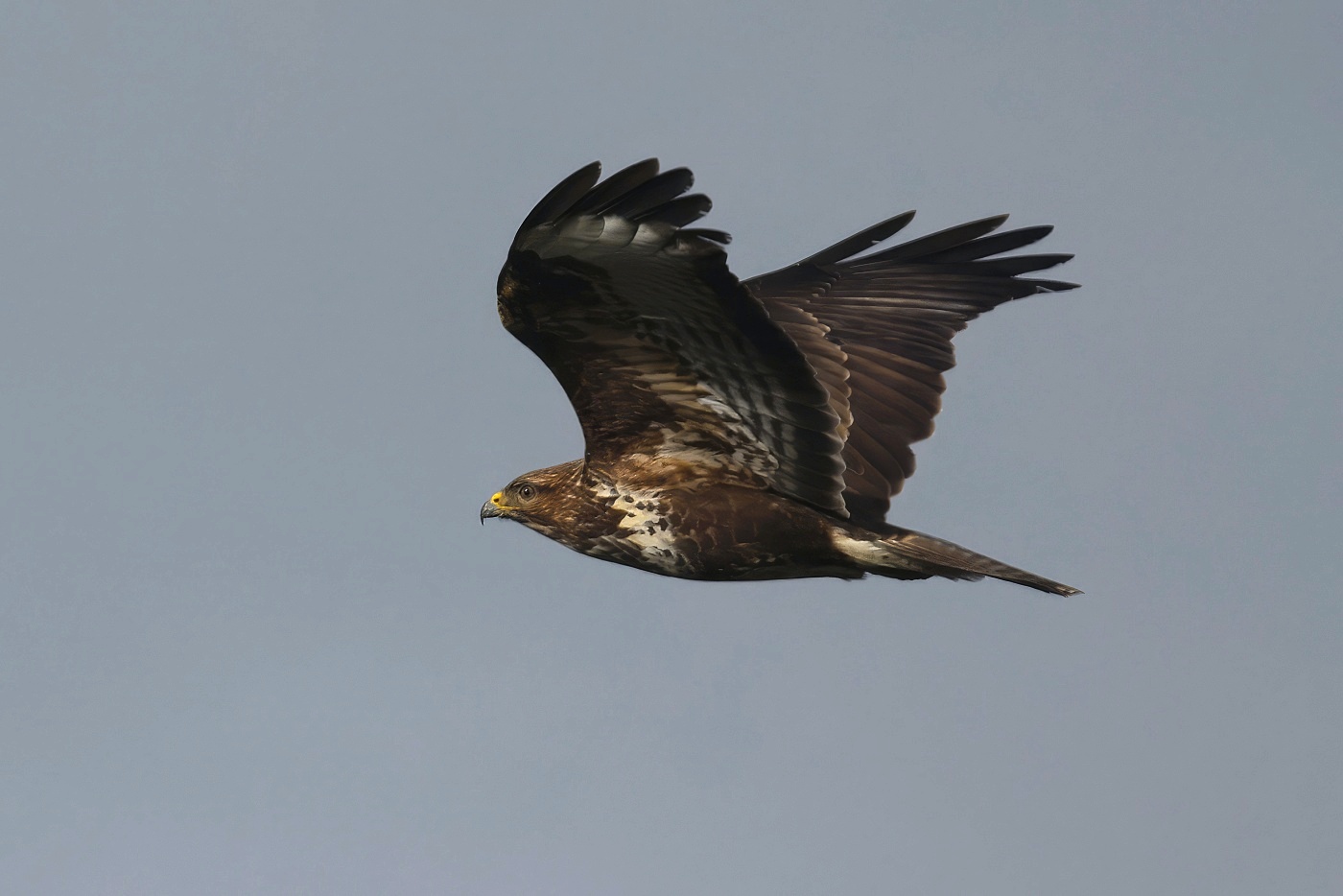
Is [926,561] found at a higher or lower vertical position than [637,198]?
lower

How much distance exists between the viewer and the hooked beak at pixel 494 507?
467 inches

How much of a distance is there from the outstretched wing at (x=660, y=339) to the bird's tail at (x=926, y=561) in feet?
0.96

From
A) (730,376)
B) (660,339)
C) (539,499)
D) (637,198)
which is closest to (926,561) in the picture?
(730,376)

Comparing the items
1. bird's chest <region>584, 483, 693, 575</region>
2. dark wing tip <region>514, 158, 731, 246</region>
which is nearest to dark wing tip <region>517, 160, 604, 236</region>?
dark wing tip <region>514, 158, 731, 246</region>

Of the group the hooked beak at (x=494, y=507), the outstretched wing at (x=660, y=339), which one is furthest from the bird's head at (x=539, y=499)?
the outstretched wing at (x=660, y=339)

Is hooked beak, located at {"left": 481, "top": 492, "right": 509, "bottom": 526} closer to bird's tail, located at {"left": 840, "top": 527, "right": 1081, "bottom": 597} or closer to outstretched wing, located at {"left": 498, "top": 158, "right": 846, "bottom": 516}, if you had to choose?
outstretched wing, located at {"left": 498, "top": 158, "right": 846, "bottom": 516}

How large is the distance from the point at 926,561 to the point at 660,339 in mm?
1923

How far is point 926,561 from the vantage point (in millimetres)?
10391

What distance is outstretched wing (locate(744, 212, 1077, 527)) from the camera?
11.6m

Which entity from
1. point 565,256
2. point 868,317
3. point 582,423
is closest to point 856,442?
point 868,317

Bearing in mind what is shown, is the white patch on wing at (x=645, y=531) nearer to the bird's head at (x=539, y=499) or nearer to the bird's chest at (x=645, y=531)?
the bird's chest at (x=645, y=531)

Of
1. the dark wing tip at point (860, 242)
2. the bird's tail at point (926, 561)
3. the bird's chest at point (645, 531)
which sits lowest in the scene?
the bird's tail at point (926, 561)

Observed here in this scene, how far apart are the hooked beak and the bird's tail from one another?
7.64 feet

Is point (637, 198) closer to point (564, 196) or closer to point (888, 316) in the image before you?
point (564, 196)
